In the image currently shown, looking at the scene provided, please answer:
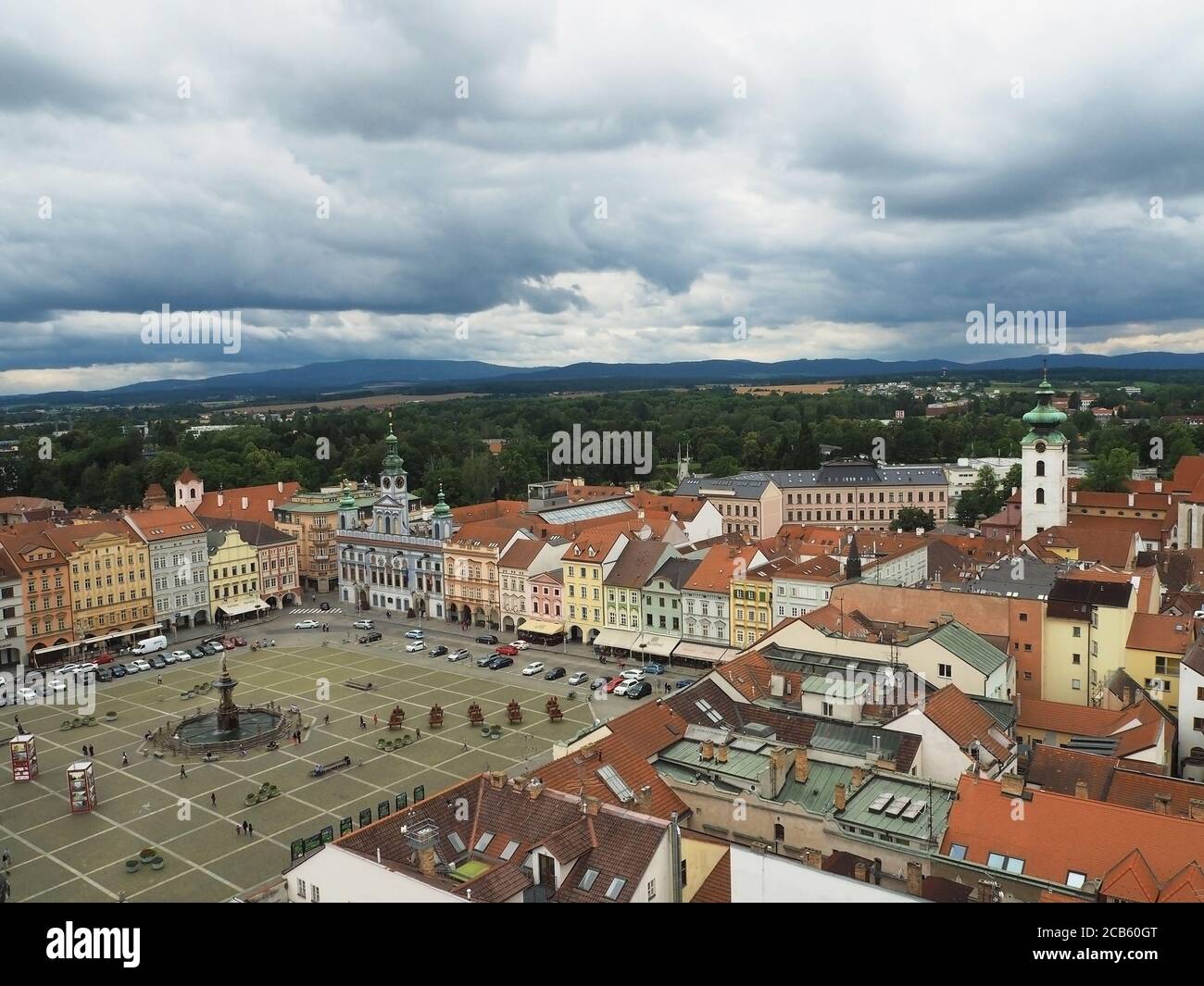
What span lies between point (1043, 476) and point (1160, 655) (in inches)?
1409

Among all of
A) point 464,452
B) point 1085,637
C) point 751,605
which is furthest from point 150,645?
point 464,452

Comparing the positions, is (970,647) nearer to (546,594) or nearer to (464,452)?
(546,594)

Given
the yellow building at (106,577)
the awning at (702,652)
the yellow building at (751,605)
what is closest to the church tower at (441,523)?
Result: the yellow building at (106,577)

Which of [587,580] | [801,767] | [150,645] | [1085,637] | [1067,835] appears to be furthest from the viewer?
[150,645]

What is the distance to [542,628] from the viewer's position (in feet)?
230

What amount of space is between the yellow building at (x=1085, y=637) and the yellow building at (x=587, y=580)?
99.5ft

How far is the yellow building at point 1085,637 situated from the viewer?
44.5m

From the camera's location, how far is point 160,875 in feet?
119

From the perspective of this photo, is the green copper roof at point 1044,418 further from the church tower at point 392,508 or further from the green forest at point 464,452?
the church tower at point 392,508

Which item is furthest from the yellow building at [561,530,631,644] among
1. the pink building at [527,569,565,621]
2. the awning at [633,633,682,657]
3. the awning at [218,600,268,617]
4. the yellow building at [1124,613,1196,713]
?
the yellow building at [1124,613,1196,713]

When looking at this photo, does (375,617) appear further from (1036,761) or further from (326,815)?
(1036,761)

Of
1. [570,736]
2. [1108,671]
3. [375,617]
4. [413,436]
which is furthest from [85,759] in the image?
[413,436]

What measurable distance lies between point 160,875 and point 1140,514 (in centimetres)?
8969

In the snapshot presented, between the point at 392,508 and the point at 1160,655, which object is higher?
the point at 392,508
